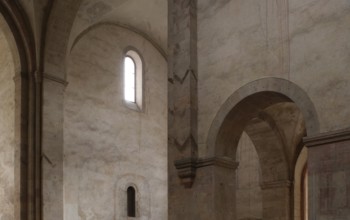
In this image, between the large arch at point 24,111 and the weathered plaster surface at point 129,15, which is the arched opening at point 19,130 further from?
the weathered plaster surface at point 129,15

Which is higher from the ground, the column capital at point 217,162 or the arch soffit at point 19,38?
the arch soffit at point 19,38

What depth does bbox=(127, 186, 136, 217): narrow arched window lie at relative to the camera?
666 inches

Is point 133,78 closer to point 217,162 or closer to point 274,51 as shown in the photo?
point 217,162

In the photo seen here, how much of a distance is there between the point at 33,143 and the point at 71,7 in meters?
3.68

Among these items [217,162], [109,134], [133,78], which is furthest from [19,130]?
[217,162]

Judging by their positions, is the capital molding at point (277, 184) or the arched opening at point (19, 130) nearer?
the arched opening at point (19, 130)

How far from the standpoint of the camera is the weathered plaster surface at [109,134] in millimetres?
15656

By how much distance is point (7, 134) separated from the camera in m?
14.0

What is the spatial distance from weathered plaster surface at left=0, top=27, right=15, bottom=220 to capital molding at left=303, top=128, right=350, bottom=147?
26.7 ft

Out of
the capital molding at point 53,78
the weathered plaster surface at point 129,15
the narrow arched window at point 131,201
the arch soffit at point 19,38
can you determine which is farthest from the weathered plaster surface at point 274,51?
the narrow arched window at point 131,201

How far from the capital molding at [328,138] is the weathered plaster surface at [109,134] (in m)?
8.88

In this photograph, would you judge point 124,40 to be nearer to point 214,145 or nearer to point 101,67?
point 101,67

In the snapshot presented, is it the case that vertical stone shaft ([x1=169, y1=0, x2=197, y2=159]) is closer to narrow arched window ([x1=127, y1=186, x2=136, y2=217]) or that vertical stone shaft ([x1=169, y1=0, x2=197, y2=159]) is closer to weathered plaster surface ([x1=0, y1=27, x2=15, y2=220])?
weathered plaster surface ([x1=0, y1=27, x2=15, y2=220])

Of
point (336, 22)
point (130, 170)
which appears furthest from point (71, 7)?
point (336, 22)
